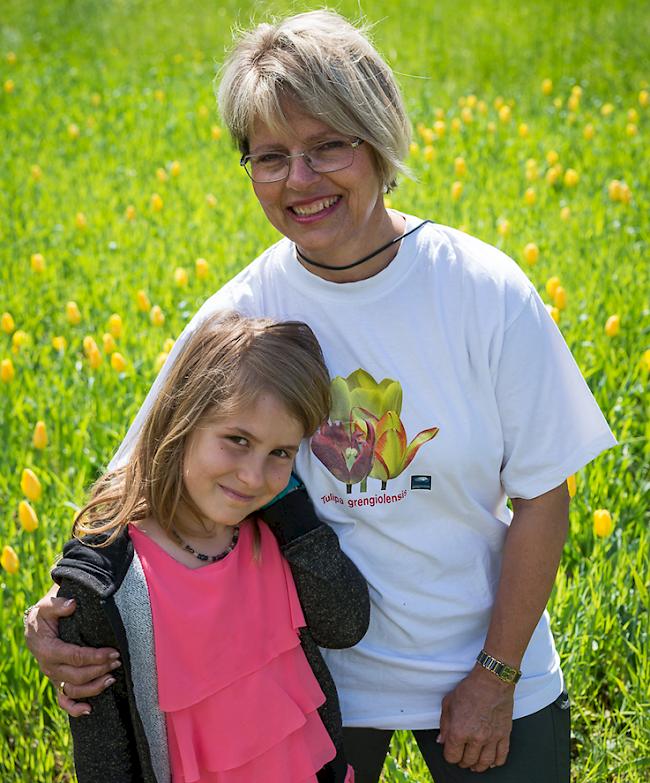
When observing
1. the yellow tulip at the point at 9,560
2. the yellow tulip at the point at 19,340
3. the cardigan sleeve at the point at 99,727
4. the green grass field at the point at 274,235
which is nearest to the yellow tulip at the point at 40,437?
the green grass field at the point at 274,235

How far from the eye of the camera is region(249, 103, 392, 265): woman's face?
6.14ft

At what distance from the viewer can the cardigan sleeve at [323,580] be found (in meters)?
1.84

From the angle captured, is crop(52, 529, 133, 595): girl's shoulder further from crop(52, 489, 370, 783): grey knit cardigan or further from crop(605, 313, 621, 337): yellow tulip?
crop(605, 313, 621, 337): yellow tulip

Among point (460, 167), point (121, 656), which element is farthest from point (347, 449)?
point (460, 167)

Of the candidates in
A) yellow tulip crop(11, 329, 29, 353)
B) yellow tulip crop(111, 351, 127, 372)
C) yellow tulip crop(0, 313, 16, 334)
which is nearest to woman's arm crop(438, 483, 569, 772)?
yellow tulip crop(111, 351, 127, 372)

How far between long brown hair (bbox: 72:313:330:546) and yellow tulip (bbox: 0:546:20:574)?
31.3 inches

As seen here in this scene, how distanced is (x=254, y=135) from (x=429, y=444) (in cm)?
67

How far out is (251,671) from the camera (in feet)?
5.91

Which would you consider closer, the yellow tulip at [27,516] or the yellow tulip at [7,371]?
the yellow tulip at [27,516]

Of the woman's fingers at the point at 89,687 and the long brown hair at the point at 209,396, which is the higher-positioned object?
the long brown hair at the point at 209,396

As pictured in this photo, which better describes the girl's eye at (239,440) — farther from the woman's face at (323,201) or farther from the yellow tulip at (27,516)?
the yellow tulip at (27,516)

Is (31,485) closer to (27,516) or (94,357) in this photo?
(27,516)

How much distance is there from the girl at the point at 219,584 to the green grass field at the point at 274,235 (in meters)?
0.57

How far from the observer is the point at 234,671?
1782mm
